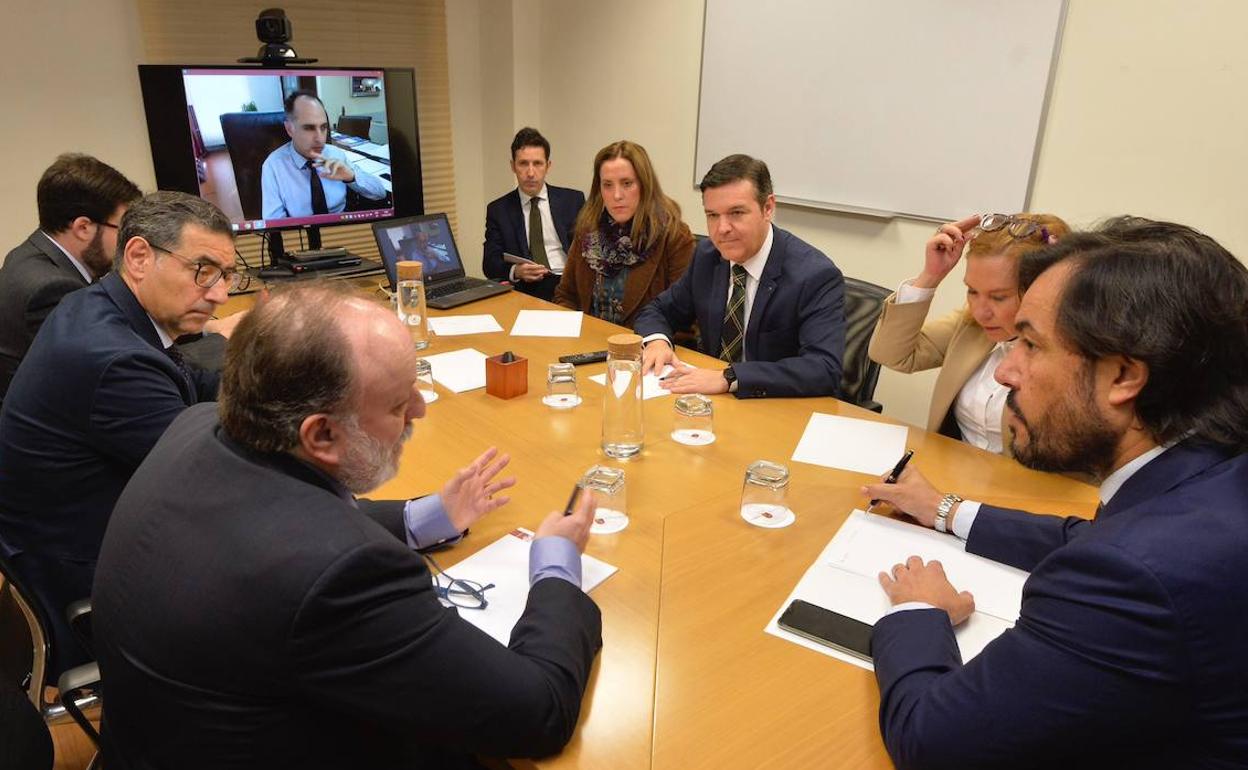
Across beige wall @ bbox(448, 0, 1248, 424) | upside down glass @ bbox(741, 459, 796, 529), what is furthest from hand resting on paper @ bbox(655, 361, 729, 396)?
beige wall @ bbox(448, 0, 1248, 424)

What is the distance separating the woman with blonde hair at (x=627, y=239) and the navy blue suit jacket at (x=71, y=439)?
77.7 inches

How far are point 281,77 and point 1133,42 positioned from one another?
3501 millimetres

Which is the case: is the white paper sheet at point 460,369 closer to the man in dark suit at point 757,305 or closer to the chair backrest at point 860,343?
the man in dark suit at point 757,305

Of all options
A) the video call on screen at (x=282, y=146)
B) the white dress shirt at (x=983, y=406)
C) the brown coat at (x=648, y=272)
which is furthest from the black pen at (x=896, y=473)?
the video call on screen at (x=282, y=146)

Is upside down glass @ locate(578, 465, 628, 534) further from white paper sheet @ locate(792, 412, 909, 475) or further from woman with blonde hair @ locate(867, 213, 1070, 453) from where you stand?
woman with blonde hair @ locate(867, 213, 1070, 453)

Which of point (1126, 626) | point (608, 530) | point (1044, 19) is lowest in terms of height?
point (608, 530)

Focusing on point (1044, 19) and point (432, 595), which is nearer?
point (432, 595)

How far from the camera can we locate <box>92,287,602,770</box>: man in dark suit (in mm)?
916

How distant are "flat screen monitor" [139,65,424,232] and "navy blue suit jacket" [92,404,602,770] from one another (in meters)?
2.90

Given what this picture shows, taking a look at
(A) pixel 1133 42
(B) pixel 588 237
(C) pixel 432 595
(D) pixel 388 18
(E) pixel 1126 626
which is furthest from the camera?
(D) pixel 388 18

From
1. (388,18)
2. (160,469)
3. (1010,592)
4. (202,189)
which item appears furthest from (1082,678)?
(388,18)

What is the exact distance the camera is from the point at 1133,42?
2.85m

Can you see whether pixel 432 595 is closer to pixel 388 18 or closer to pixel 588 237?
pixel 588 237

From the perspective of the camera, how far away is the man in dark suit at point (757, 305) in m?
2.32
